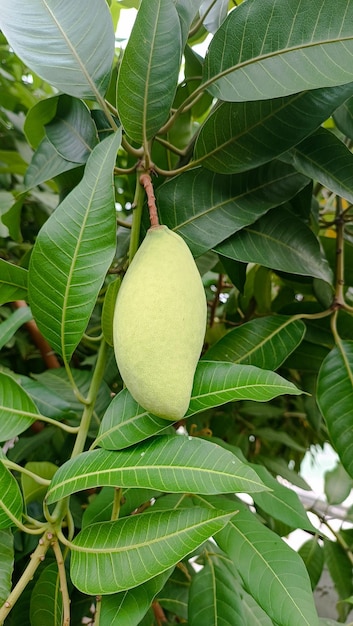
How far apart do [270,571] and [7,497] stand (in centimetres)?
23

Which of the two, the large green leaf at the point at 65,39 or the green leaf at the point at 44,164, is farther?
the green leaf at the point at 44,164

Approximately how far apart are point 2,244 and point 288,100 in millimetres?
611

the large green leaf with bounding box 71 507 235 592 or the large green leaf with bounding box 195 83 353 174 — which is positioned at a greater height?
the large green leaf with bounding box 195 83 353 174

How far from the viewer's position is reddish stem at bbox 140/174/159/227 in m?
0.43

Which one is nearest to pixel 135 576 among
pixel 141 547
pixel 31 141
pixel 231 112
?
pixel 141 547

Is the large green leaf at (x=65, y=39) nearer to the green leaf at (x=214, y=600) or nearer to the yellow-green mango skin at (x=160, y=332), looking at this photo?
the yellow-green mango skin at (x=160, y=332)

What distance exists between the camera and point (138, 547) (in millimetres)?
374

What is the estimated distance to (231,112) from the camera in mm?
488

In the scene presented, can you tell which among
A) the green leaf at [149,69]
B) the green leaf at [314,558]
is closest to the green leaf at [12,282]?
the green leaf at [149,69]

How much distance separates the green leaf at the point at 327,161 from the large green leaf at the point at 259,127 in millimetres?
51

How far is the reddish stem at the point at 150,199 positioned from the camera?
0.43 m

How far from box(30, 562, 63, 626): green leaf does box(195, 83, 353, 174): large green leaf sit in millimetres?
413

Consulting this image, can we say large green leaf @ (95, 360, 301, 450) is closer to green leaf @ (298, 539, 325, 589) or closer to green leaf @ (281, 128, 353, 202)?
green leaf @ (281, 128, 353, 202)

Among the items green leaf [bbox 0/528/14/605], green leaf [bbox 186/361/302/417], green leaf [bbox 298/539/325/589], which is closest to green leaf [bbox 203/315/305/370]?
green leaf [bbox 186/361/302/417]
